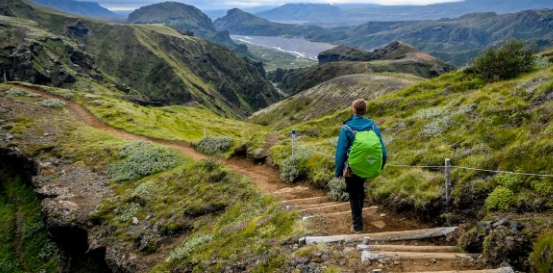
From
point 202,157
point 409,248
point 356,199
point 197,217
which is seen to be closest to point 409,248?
point 409,248

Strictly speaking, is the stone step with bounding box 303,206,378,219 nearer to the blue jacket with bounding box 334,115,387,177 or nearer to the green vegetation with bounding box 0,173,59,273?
the blue jacket with bounding box 334,115,387,177

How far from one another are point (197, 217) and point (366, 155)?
39.8 ft

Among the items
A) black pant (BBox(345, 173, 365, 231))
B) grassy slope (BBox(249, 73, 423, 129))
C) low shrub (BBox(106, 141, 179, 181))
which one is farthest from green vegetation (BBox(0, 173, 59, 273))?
grassy slope (BBox(249, 73, 423, 129))

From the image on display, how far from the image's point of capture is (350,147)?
38.6ft

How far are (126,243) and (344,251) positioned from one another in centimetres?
1458

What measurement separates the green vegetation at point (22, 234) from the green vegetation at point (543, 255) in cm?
3191

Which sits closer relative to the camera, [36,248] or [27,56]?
[36,248]

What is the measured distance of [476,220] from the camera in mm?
11836

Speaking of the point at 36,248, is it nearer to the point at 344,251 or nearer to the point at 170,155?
the point at 170,155

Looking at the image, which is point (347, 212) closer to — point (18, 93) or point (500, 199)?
point (500, 199)

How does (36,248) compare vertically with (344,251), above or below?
below

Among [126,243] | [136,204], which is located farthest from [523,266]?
[136,204]

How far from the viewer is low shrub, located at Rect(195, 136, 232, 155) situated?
101 feet

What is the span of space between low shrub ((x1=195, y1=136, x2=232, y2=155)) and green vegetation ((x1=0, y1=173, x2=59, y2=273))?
14.6 m
